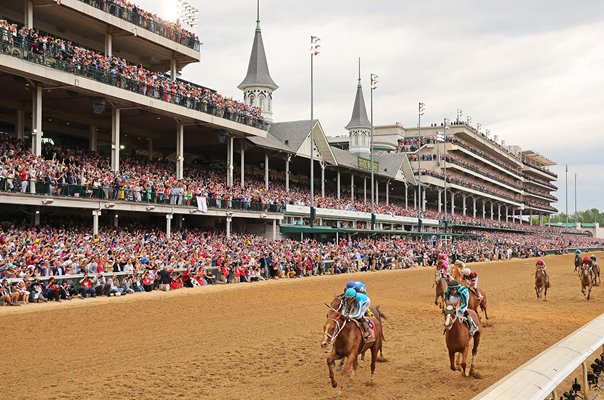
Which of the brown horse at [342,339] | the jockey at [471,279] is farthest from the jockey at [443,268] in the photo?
the brown horse at [342,339]

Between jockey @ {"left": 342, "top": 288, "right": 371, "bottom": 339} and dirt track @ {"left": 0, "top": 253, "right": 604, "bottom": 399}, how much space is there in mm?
1014

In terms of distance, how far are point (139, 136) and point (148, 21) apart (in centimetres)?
901

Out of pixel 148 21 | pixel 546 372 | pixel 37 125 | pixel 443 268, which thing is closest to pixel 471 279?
pixel 443 268

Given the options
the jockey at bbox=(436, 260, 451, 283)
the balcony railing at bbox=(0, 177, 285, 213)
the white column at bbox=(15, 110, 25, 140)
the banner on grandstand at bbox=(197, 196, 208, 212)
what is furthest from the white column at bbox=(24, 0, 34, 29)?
the jockey at bbox=(436, 260, 451, 283)

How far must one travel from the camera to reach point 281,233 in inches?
1609

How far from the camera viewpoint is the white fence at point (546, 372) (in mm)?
5168

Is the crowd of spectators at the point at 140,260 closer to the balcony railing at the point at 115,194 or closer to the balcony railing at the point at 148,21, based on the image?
the balcony railing at the point at 115,194

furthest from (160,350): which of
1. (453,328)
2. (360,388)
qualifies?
(453,328)

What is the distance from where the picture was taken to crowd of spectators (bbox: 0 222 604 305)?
61.0ft

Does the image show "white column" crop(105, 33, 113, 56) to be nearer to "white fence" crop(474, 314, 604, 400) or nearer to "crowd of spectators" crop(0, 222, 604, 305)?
"crowd of spectators" crop(0, 222, 604, 305)

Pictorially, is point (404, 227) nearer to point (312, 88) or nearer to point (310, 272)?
point (312, 88)

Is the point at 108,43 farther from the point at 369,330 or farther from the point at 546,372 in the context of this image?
the point at 546,372

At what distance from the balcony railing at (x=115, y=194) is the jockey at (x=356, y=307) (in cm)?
1713

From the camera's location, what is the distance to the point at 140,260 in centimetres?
2283
